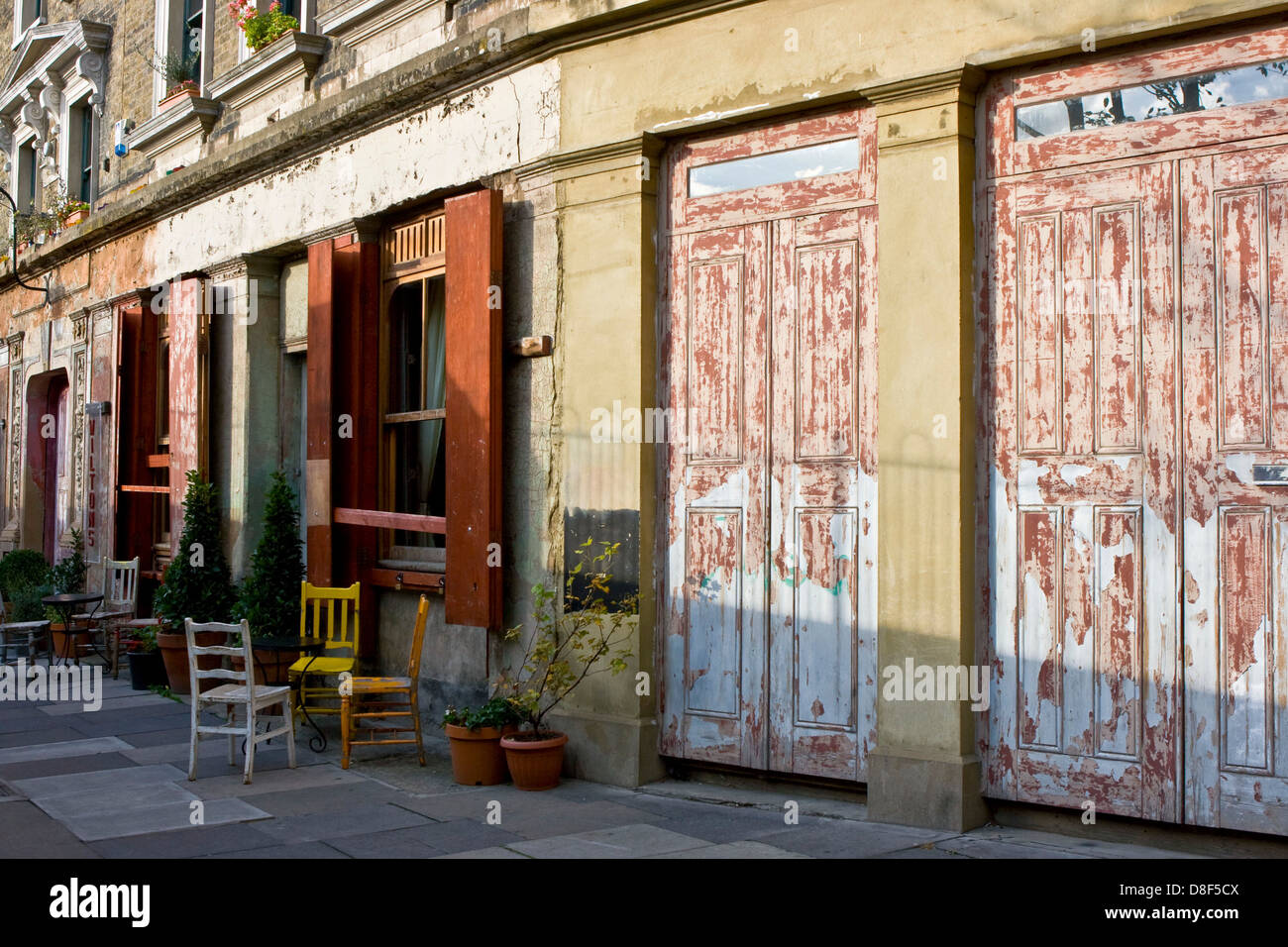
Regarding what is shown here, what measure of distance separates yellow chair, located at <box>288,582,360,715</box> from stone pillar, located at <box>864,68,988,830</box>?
152 inches

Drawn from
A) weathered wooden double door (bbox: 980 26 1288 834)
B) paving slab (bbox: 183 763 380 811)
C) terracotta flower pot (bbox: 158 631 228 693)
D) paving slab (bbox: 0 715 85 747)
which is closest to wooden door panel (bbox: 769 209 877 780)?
weathered wooden double door (bbox: 980 26 1288 834)

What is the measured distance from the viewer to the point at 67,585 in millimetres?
13664

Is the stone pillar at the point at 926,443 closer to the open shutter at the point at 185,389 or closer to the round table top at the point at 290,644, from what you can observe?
the round table top at the point at 290,644

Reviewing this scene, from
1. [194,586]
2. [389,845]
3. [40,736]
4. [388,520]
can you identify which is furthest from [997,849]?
[194,586]

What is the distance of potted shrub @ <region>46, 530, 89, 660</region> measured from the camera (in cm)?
1240

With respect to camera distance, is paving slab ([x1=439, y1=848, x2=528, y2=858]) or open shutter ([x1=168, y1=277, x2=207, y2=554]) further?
open shutter ([x1=168, y1=277, x2=207, y2=554])

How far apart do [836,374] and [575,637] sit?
86.6 inches

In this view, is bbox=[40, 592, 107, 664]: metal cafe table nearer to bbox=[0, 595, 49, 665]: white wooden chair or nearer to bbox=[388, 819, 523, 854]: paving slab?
bbox=[0, 595, 49, 665]: white wooden chair

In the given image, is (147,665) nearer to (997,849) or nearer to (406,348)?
(406,348)

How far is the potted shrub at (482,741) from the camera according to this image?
6977 mm

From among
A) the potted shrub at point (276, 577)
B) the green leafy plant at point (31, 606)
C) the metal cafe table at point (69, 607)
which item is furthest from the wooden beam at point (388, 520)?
the green leafy plant at point (31, 606)

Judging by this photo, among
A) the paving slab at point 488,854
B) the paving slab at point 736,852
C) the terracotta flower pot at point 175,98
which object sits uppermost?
the terracotta flower pot at point 175,98

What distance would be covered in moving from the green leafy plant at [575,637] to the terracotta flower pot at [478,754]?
0.22 m
